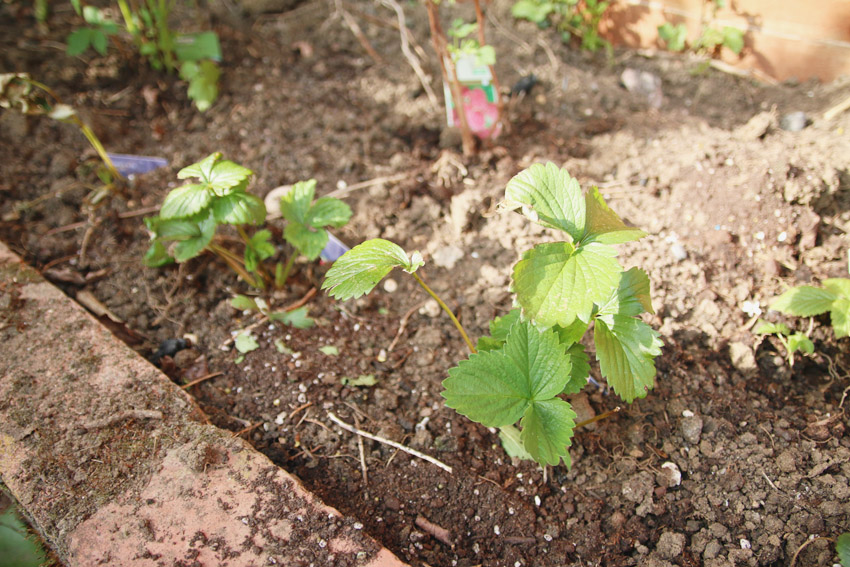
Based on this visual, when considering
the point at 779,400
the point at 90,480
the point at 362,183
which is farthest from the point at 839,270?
the point at 90,480

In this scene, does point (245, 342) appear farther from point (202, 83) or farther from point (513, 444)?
point (202, 83)

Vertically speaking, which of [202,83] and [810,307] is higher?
[202,83]

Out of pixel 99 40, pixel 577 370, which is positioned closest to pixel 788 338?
pixel 577 370

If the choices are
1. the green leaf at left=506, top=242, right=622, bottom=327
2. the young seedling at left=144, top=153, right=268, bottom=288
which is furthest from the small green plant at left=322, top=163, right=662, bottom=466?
the young seedling at left=144, top=153, right=268, bottom=288

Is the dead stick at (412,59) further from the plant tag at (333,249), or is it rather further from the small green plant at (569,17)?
the plant tag at (333,249)

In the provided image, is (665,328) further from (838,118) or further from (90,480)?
(90,480)

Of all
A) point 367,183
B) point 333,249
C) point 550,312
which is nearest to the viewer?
point 550,312
